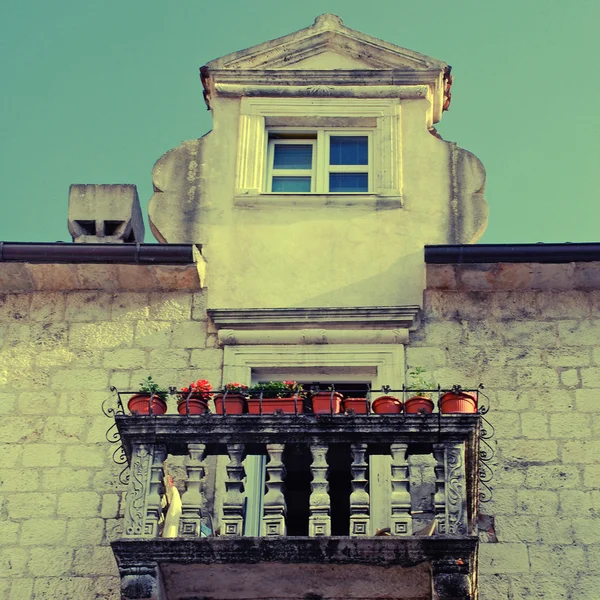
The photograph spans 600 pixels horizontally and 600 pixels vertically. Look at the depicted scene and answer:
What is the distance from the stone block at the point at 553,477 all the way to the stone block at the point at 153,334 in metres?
3.38

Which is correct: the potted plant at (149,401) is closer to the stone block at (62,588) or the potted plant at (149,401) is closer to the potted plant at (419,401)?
the stone block at (62,588)

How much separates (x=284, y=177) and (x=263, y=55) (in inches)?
54.8

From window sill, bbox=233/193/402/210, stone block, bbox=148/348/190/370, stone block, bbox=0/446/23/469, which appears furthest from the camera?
window sill, bbox=233/193/402/210

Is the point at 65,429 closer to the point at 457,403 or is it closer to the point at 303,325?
the point at 303,325

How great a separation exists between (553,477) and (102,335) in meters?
4.13

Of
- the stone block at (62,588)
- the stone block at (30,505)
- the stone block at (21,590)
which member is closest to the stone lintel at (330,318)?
the stone block at (30,505)

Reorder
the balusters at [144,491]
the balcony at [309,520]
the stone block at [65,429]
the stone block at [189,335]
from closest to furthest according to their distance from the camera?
the balcony at [309,520] < the balusters at [144,491] < the stone block at [65,429] < the stone block at [189,335]

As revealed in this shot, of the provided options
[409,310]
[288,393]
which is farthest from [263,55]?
[288,393]

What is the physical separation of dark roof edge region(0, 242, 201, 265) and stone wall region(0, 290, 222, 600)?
1.18 ft

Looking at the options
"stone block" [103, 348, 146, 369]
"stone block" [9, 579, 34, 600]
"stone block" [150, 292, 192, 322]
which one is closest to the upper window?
"stone block" [150, 292, 192, 322]

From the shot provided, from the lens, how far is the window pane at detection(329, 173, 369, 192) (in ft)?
48.3

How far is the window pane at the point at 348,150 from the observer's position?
1496 cm

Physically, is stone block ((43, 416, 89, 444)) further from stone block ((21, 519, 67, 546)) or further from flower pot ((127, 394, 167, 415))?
flower pot ((127, 394, 167, 415))

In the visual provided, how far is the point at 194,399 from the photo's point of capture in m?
12.0
